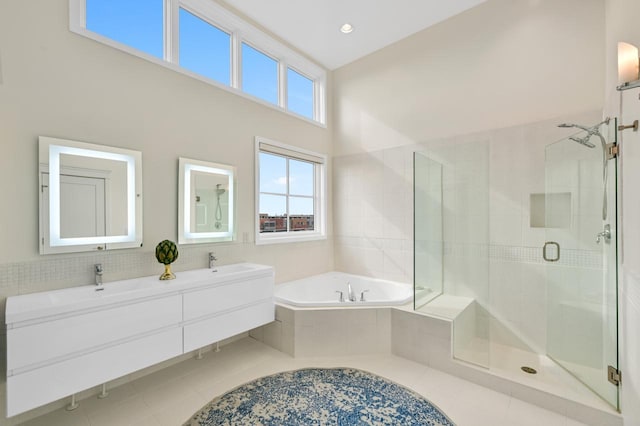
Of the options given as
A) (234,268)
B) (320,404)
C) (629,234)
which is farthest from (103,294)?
(629,234)

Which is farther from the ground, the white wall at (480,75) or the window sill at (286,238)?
the white wall at (480,75)

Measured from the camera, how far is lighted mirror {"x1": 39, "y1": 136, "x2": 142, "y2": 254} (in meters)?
1.91

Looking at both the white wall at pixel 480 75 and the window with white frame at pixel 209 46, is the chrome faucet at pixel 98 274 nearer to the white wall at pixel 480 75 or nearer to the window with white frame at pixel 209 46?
the window with white frame at pixel 209 46

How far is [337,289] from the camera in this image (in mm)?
3746

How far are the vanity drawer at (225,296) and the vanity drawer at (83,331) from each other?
101 mm

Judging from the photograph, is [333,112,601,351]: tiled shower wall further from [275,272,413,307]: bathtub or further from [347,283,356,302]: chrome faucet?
[347,283,356,302]: chrome faucet

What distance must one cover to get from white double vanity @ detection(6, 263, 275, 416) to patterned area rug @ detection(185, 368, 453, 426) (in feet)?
1.61

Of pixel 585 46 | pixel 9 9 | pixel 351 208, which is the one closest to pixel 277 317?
pixel 351 208

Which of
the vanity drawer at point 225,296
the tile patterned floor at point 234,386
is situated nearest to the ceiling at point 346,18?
the vanity drawer at point 225,296

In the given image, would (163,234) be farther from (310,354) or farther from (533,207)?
(533,207)

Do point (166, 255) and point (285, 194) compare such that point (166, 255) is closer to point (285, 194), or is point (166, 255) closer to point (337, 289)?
point (285, 194)

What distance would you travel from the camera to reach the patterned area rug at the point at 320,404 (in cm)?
185

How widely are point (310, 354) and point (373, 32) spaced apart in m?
3.49

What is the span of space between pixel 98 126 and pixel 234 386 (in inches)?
85.4
